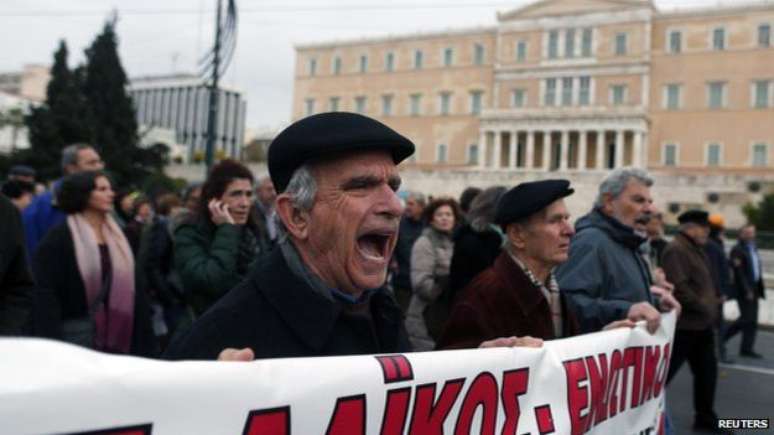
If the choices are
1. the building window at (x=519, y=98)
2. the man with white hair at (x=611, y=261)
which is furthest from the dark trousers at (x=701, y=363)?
the building window at (x=519, y=98)

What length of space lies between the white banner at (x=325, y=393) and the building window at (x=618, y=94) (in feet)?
175

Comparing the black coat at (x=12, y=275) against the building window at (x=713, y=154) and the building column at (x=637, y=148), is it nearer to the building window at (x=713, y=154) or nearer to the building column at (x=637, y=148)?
the building column at (x=637, y=148)

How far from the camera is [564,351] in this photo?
2338 mm

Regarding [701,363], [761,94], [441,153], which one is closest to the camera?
[701,363]

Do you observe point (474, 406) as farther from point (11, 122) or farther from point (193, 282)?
point (11, 122)

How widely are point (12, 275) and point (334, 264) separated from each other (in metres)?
1.90

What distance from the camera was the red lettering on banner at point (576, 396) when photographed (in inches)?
88.8

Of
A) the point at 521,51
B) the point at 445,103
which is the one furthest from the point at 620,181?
the point at 445,103

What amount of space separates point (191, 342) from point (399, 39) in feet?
205

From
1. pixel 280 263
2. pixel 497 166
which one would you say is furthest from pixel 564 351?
pixel 497 166

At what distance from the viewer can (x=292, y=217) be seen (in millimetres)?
1879

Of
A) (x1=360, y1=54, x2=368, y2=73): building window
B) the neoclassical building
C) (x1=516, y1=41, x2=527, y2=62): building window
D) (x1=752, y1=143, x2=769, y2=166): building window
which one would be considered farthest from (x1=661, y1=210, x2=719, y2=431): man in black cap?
(x1=360, y1=54, x2=368, y2=73): building window

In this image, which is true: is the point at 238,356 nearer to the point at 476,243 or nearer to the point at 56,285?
the point at 56,285

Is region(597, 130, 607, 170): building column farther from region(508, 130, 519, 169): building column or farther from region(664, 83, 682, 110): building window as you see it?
region(508, 130, 519, 169): building column
